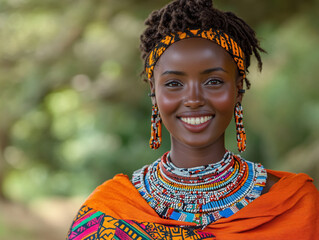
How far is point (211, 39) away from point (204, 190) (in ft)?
1.91

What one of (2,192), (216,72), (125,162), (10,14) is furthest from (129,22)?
(216,72)

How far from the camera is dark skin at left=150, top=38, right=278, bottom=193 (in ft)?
5.35

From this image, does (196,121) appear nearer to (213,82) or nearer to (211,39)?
(213,82)

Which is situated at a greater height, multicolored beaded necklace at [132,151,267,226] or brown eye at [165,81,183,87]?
brown eye at [165,81,183,87]

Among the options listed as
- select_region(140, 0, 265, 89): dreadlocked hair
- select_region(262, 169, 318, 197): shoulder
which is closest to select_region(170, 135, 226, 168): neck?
select_region(262, 169, 318, 197): shoulder

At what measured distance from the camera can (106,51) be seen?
18.2 feet

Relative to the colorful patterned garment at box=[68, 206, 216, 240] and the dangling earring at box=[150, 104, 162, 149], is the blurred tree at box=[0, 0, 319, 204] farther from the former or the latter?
the colorful patterned garment at box=[68, 206, 216, 240]

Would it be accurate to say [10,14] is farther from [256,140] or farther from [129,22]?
[256,140]

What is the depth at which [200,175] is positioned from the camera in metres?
1.70

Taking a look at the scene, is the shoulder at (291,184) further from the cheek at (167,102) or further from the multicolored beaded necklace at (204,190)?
the cheek at (167,102)

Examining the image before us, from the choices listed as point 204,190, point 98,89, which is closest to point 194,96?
point 204,190

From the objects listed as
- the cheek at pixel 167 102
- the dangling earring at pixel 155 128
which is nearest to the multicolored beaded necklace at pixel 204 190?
the dangling earring at pixel 155 128

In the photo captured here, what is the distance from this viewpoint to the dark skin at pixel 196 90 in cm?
163

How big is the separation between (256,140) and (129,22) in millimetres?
2304
